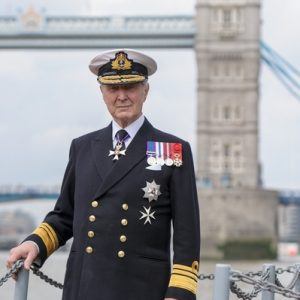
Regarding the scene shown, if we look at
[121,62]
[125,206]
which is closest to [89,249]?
[125,206]

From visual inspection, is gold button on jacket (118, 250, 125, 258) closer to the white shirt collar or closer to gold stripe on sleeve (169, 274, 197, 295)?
gold stripe on sleeve (169, 274, 197, 295)

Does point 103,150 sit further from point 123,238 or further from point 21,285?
point 21,285

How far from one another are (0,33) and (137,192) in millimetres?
37947

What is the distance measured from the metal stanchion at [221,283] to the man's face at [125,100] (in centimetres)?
49

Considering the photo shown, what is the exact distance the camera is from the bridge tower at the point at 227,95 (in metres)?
38.4

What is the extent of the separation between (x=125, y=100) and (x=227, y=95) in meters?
37.0

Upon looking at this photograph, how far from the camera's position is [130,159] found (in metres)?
2.61

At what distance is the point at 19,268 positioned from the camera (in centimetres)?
263

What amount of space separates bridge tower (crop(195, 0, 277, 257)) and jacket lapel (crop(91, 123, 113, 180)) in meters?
33.6

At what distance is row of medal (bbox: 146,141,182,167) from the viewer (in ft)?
8.55

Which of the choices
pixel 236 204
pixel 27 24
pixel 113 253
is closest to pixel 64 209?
A: pixel 113 253

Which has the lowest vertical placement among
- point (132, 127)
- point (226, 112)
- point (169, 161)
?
point (169, 161)

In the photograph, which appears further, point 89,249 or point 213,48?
point 213,48

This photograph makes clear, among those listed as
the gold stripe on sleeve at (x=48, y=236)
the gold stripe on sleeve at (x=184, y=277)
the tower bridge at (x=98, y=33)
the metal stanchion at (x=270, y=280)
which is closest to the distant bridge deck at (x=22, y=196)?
the tower bridge at (x=98, y=33)
